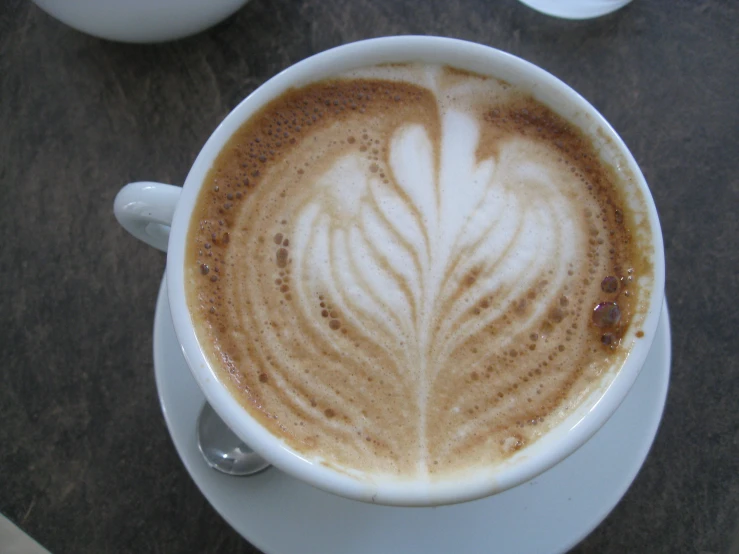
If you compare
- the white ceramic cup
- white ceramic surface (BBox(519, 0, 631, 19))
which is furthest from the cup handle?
white ceramic surface (BBox(519, 0, 631, 19))

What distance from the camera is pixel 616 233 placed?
0.90 m

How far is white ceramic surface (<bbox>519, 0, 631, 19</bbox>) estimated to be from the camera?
4.09ft

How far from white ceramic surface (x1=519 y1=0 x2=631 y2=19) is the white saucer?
0.67 metres

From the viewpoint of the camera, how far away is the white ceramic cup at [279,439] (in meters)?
0.83

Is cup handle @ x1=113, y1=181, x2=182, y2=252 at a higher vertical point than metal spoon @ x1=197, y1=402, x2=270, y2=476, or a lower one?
higher

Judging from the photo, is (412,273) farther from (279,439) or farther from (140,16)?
(140,16)

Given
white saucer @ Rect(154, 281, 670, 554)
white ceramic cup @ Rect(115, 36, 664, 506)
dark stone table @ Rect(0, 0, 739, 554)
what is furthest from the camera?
dark stone table @ Rect(0, 0, 739, 554)

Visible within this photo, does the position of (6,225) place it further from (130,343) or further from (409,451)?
(409,451)

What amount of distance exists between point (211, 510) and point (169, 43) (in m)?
0.84

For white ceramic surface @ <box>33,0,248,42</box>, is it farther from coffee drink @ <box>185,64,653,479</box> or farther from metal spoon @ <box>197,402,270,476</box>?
metal spoon @ <box>197,402,270,476</box>

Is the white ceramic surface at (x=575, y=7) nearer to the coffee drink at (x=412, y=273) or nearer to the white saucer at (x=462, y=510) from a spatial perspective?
the coffee drink at (x=412, y=273)

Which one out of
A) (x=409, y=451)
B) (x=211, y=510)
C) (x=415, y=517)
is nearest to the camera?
(x=409, y=451)

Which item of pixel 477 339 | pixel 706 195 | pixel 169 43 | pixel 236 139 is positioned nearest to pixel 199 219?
pixel 236 139

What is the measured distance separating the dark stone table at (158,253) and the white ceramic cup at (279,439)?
0.36 m
